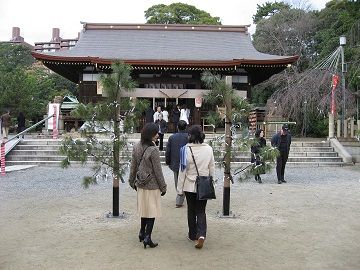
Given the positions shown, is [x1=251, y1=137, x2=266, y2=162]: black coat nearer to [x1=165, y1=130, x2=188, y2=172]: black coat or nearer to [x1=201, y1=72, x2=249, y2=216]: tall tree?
[x1=201, y1=72, x2=249, y2=216]: tall tree

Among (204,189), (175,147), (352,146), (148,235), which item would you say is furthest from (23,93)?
(204,189)

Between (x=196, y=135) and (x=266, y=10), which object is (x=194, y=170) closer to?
(x=196, y=135)

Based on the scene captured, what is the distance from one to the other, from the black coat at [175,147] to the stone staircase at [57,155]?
7.12m

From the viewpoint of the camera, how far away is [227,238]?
5523 millimetres

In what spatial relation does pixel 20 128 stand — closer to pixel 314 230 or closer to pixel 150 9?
pixel 314 230

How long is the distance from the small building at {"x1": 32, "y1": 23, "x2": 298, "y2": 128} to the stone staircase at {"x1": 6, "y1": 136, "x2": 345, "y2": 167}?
3.81 m

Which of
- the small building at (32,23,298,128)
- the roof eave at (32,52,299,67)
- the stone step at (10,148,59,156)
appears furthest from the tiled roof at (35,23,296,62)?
the stone step at (10,148,59,156)

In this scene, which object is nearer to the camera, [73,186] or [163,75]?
[73,186]

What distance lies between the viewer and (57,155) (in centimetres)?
1532

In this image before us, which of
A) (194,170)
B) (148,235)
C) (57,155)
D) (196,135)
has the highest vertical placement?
(196,135)

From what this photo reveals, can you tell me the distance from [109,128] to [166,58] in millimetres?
15920

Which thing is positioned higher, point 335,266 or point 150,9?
point 150,9

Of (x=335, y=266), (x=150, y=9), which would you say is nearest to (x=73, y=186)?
(x=335, y=266)

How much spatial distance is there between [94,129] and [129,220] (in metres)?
1.59
